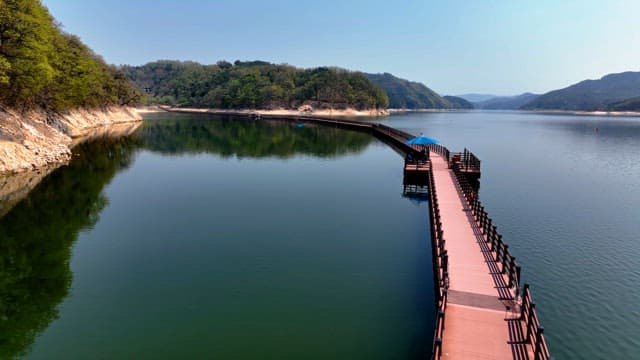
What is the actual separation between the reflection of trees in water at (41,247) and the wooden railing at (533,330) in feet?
57.2

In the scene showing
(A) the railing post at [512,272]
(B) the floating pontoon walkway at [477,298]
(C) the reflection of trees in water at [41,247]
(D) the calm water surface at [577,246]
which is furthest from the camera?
(A) the railing post at [512,272]

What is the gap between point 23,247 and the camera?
85.1ft

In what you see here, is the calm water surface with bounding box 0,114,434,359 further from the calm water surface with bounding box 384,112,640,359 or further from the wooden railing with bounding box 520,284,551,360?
the calm water surface with bounding box 384,112,640,359

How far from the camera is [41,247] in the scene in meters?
26.1

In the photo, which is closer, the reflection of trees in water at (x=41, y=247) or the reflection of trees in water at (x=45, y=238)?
the reflection of trees in water at (x=41, y=247)

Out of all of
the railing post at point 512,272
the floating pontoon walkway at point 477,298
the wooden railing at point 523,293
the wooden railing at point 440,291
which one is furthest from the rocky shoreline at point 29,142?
the railing post at point 512,272

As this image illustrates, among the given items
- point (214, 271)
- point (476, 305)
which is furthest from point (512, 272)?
point (214, 271)

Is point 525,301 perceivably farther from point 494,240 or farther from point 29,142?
point 29,142

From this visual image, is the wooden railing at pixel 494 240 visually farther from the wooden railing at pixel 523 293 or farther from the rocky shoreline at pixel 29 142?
the rocky shoreline at pixel 29 142

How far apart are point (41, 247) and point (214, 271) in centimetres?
1200

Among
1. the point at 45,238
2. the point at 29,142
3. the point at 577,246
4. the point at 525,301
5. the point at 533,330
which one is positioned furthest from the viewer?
the point at 29,142

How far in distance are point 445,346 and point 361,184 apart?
111 feet

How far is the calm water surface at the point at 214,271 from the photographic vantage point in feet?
53.4

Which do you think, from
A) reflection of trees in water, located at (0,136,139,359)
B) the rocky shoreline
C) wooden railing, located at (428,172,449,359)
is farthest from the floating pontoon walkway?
the rocky shoreline
